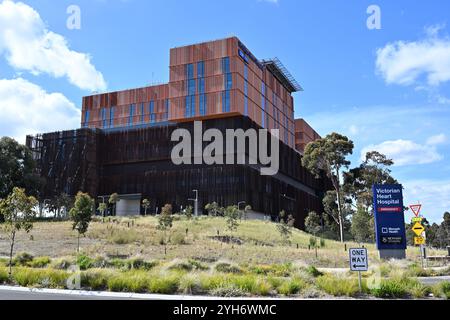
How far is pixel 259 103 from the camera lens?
96.8 metres

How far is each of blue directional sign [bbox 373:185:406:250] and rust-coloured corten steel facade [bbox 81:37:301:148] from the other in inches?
2217

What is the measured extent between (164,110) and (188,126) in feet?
50.6

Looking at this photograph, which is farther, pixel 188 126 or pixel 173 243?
pixel 188 126

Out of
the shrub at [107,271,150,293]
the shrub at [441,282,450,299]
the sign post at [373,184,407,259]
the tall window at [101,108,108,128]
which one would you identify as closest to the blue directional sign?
the sign post at [373,184,407,259]

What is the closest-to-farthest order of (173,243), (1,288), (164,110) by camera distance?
(1,288)
(173,243)
(164,110)

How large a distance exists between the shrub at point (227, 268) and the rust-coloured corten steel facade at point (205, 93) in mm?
63044

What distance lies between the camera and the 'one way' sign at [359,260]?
1477 centimetres

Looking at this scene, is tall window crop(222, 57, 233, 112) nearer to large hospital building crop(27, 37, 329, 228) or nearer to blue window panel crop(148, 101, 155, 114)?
large hospital building crop(27, 37, 329, 228)

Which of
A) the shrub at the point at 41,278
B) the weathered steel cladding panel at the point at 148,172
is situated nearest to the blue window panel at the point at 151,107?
the weathered steel cladding panel at the point at 148,172

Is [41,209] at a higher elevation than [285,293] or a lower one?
higher

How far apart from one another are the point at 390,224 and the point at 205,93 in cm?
6235

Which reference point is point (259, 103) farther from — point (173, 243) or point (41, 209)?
point (173, 243)

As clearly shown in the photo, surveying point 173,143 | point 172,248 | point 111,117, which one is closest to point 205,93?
point 173,143
